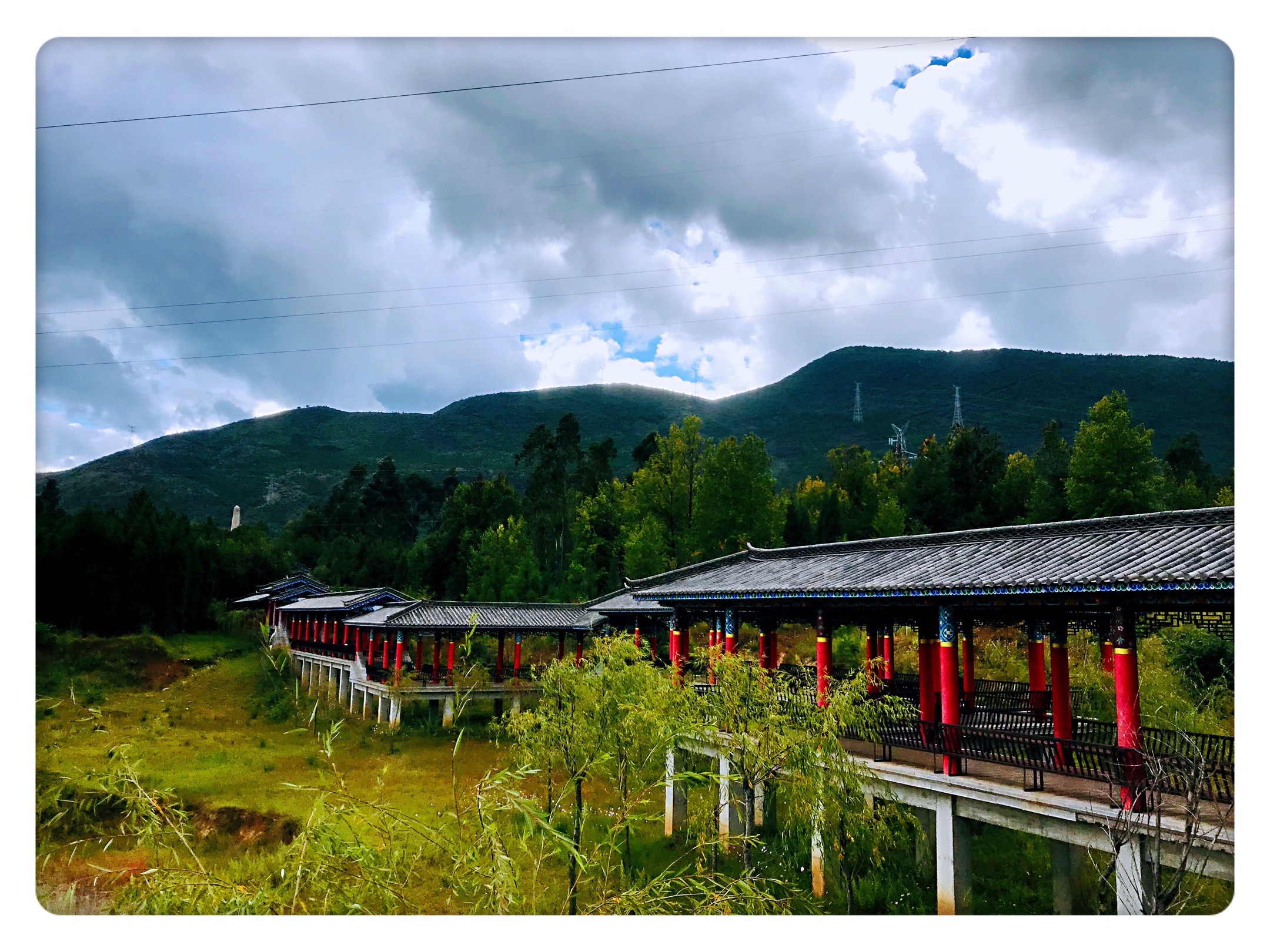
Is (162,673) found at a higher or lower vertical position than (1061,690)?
lower

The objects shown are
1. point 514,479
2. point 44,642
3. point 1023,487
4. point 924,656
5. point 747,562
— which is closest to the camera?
point 924,656

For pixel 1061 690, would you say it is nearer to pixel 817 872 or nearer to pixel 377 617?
pixel 817 872

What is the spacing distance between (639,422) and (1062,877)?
7451cm

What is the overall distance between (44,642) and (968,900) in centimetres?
1899

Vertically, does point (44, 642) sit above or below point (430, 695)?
above

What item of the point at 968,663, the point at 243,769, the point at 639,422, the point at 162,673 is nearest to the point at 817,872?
the point at 968,663

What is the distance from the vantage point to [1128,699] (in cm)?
682

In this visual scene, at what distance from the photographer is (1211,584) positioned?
18.6 feet

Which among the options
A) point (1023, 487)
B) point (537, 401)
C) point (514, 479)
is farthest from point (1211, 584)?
point (537, 401)

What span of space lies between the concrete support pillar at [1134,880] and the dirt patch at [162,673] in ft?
91.4

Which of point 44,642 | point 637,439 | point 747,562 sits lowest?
point 44,642

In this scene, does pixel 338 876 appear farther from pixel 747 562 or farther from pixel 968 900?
pixel 747 562

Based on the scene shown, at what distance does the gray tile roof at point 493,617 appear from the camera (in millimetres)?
19938

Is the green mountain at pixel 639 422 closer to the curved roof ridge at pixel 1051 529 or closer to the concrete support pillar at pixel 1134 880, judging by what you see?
the curved roof ridge at pixel 1051 529
